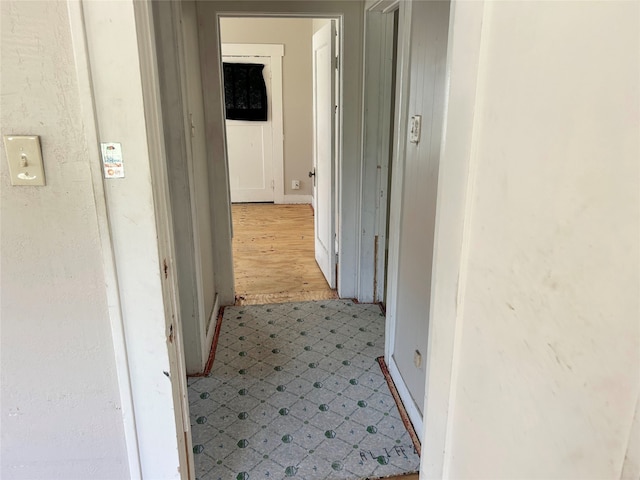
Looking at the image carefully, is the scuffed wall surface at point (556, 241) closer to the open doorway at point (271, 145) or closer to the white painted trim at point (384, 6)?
the white painted trim at point (384, 6)

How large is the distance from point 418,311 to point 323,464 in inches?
29.0

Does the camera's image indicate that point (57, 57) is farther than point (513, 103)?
Yes

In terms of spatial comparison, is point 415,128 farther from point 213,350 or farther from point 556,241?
point 213,350

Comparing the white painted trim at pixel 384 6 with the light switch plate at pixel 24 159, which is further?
the white painted trim at pixel 384 6

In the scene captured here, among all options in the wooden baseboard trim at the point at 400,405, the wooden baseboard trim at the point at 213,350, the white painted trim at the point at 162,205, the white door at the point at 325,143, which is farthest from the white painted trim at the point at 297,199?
the white painted trim at the point at 162,205

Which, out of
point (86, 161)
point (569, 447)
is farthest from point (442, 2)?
point (569, 447)

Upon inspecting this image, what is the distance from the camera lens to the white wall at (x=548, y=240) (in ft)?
1.83

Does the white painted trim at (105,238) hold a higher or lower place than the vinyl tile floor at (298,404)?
higher

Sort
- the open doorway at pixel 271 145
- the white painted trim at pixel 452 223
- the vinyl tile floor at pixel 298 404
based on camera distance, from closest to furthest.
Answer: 1. the white painted trim at pixel 452 223
2. the vinyl tile floor at pixel 298 404
3. the open doorway at pixel 271 145

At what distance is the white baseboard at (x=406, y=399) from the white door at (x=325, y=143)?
1200 mm

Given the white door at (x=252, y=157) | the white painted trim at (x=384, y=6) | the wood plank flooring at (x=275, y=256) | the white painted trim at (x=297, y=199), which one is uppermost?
the white painted trim at (x=384, y=6)

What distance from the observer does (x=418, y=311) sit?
1938 mm

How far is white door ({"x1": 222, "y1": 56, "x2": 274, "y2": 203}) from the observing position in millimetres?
6109

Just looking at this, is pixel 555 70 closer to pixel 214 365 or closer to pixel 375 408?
pixel 375 408
